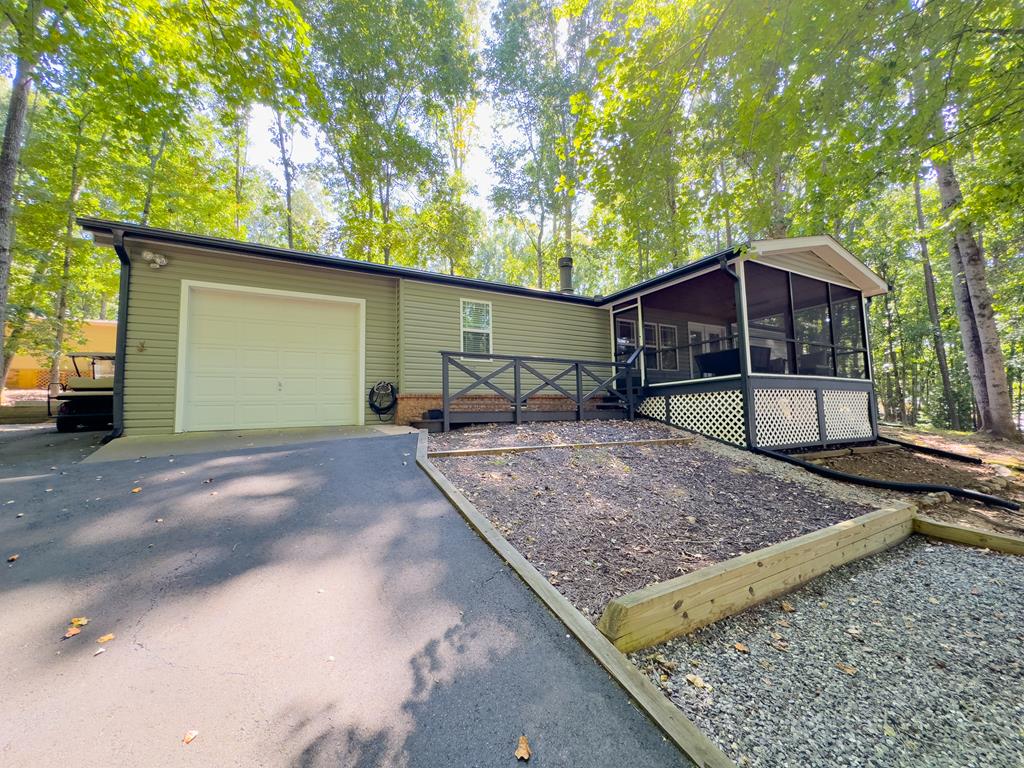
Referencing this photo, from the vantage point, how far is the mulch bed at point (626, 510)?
244cm

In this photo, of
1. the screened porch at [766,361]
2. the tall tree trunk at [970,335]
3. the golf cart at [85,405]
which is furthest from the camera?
the tall tree trunk at [970,335]

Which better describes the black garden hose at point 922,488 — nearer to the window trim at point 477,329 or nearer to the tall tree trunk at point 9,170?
the window trim at point 477,329

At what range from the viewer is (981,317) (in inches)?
326

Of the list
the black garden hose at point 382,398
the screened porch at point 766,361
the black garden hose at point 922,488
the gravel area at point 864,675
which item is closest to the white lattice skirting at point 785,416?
the screened porch at point 766,361

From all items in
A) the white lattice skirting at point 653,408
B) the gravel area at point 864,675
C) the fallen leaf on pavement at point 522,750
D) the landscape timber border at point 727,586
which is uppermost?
the white lattice skirting at point 653,408

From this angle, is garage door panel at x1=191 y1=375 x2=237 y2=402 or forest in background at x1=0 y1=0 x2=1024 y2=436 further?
garage door panel at x1=191 y1=375 x2=237 y2=402

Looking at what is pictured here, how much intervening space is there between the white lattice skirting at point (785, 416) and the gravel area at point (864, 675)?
4.12m

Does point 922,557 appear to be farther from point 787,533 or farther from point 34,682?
point 34,682

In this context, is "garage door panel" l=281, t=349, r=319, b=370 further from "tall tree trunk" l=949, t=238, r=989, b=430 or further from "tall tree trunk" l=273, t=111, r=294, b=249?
"tall tree trunk" l=949, t=238, r=989, b=430

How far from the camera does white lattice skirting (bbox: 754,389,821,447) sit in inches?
257

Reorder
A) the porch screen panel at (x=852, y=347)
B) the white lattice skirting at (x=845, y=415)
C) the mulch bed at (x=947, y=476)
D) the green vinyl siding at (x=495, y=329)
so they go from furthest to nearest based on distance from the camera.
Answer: the porch screen panel at (x=852, y=347) < the white lattice skirting at (x=845, y=415) < the green vinyl siding at (x=495, y=329) < the mulch bed at (x=947, y=476)

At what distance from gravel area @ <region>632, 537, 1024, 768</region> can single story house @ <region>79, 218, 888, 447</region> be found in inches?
170

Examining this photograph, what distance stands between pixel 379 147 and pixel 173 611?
14.2m

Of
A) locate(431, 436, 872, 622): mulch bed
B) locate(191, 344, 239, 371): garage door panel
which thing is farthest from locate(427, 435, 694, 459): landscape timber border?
locate(191, 344, 239, 371): garage door panel
